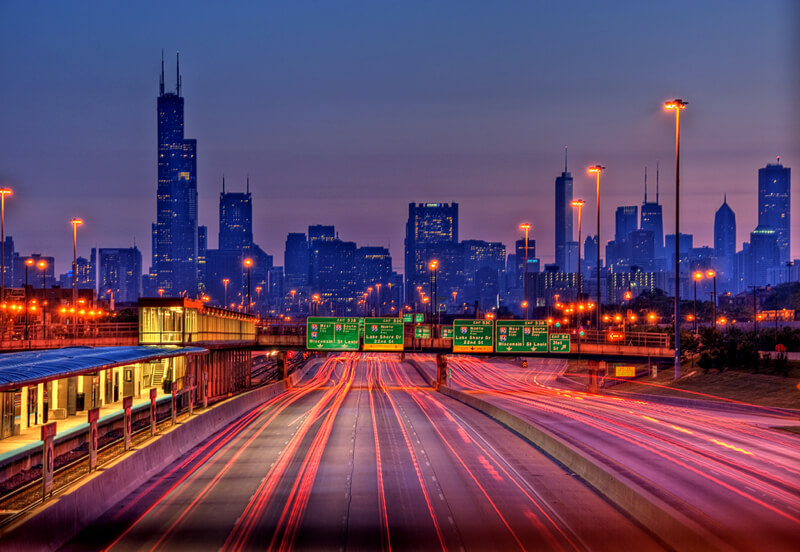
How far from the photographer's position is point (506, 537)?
19.5 metres

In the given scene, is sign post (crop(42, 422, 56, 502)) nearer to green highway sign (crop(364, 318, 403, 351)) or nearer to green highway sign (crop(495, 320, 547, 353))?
green highway sign (crop(495, 320, 547, 353))

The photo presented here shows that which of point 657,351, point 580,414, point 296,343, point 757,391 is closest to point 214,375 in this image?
point 296,343

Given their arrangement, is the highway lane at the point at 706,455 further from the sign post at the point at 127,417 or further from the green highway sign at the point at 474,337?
the sign post at the point at 127,417

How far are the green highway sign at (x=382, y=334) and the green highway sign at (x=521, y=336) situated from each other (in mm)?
8146

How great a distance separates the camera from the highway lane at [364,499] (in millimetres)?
19172

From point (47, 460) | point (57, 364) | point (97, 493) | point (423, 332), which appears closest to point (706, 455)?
point (97, 493)

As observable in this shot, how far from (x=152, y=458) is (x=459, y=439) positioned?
15.0 metres

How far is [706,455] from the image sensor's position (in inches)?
1219

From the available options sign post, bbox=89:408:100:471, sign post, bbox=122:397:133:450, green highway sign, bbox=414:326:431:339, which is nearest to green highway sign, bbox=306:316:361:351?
green highway sign, bbox=414:326:431:339

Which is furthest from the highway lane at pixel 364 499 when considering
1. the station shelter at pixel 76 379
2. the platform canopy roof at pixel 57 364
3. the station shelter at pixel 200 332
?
the station shelter at pixel 200 332

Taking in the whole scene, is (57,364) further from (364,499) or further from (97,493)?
(364,499)

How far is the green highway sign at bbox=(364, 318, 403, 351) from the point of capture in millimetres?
70875

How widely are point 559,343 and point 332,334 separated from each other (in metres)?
18.4

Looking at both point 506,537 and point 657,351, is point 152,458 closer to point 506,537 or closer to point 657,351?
point 506,537
